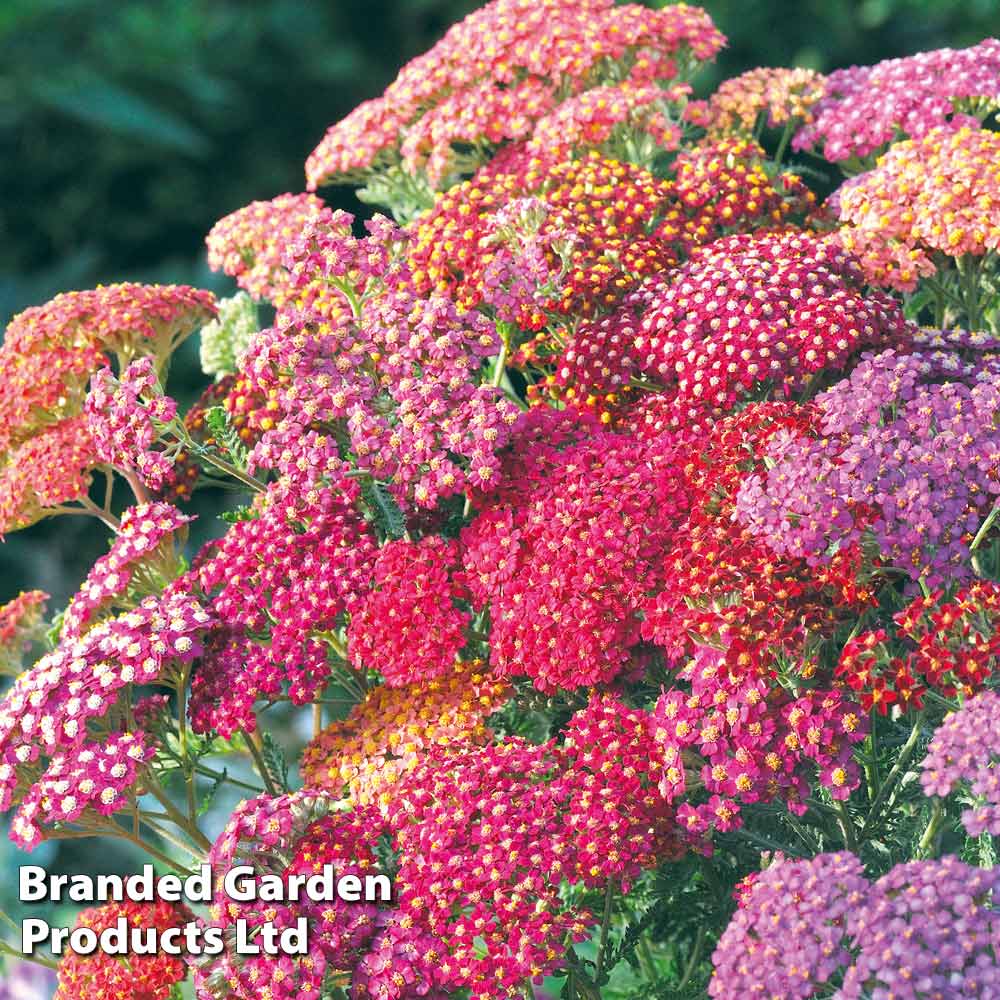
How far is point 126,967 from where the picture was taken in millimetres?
3115

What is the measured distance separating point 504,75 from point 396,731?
1.89 meters

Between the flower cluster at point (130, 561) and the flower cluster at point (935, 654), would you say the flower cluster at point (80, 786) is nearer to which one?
the flower cluster at point (130, 561)

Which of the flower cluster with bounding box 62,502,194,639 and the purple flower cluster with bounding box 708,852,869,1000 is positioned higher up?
the flower cluster with bounding box 62,502,194,639

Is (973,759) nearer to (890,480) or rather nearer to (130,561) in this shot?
(890,480)

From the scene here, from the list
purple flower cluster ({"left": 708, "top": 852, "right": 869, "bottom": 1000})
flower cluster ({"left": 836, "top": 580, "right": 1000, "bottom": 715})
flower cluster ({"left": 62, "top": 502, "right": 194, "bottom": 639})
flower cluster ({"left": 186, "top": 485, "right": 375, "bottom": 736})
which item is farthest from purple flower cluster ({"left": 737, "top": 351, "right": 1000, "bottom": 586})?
flower cluster ({"left": 62, "top": 502, "right": 194, "bottom": 639})

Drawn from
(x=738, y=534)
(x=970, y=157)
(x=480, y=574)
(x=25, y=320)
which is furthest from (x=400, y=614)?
(x=970, y=157)

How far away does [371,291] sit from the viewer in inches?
141

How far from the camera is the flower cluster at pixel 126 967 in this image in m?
3.09

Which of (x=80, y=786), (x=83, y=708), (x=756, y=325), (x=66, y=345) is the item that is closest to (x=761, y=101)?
(x=756, y=325)

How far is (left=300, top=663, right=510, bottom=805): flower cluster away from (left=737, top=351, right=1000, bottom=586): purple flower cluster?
66 centimetres

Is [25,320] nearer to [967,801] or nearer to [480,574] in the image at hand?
[480,574]

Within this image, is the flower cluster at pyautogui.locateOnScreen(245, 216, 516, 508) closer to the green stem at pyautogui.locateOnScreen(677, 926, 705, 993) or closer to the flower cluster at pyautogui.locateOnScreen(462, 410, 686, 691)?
the flower cluster at pyautogui.locateOnScreen(462, 410, 686, 691)

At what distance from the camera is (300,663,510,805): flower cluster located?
10.2 ft

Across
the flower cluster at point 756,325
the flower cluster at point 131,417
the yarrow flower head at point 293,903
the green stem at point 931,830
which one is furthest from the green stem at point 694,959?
the flower cluster at point 131,417
